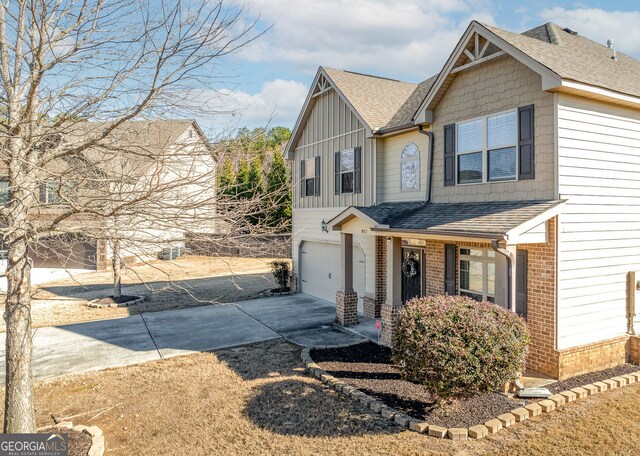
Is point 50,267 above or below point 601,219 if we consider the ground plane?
below

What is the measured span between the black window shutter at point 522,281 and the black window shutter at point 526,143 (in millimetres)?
1627

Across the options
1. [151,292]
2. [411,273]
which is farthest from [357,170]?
[151,292]

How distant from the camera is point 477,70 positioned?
9.84 meters

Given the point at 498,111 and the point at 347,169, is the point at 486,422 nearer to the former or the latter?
the point at 498,111

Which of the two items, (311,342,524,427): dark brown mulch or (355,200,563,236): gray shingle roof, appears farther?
(355,200,563,236): gray shingle roof

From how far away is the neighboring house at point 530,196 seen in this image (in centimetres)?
808

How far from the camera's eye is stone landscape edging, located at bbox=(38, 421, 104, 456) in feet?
18.7

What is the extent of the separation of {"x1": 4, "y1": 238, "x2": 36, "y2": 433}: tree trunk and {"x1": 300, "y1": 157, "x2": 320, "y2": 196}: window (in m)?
11.4

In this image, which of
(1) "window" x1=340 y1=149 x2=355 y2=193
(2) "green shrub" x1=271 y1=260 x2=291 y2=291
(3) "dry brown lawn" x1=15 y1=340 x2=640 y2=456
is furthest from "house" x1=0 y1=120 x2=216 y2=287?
(2) "green shrub" x1=271 y1=260 x2=291 y2=291

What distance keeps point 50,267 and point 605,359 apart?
1180 inches

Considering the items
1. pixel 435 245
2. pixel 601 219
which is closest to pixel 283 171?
pixel 435 245

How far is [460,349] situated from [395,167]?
7630 mm

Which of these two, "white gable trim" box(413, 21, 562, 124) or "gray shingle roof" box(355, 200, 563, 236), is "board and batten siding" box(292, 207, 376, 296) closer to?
"gray shingle roof" box(355, 200, 563, 236)

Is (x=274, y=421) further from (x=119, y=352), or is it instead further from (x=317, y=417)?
(x=119, y=352)
